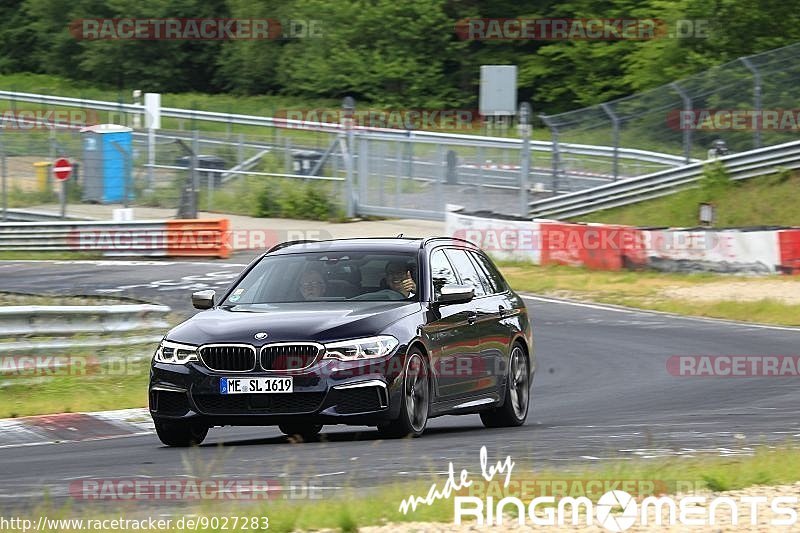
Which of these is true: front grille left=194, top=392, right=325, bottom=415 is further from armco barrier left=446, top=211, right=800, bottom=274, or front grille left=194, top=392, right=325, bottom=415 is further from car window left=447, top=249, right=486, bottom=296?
armco barrier left=446, top=211, right=800, bottom=274

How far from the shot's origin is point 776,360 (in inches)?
697

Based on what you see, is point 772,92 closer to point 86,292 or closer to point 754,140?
point 754,140

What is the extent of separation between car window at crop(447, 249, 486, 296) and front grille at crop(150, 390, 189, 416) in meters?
2.70

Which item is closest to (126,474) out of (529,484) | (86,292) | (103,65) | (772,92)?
(529,484)

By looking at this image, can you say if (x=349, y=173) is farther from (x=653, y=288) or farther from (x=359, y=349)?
(x=359, y=349)

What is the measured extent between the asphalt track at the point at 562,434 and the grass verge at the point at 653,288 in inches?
51.8

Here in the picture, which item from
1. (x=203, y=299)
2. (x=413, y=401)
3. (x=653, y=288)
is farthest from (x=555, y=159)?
(x=413, y=401)

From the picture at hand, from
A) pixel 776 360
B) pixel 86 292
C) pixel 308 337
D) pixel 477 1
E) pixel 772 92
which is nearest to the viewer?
pixel 308 337

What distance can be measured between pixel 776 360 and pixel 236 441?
8289mm

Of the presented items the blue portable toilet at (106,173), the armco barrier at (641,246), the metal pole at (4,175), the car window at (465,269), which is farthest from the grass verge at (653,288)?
the metal pole at (4,175)

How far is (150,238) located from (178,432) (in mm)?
21304

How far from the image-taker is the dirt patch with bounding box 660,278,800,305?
24.2 meters

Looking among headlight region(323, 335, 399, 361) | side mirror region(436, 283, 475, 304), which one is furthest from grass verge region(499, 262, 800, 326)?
headlight region(323, 335, 399, 361)

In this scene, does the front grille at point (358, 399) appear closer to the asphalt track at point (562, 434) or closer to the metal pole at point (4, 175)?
the asphalt track at point (562, 434)
